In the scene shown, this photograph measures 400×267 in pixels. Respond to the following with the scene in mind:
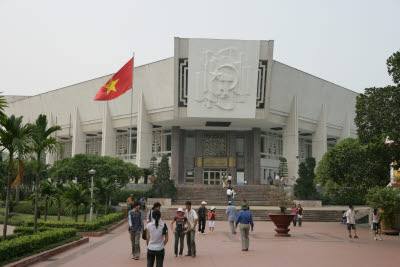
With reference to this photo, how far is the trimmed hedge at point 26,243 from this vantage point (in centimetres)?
963

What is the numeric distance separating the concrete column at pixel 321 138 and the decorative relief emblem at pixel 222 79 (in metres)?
13.2

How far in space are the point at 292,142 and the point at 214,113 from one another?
34.5 feet

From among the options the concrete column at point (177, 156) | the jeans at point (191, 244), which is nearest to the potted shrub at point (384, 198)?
the jeans at point (191, 244)

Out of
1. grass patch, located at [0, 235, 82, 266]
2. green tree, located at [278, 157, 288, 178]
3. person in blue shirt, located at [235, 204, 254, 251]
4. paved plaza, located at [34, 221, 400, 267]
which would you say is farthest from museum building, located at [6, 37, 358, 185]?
person in blue shirt, located at [235, 204, 254, 251]

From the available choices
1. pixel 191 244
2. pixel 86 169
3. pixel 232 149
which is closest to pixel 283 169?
pixel 232 149

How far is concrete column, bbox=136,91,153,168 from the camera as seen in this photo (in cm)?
4541

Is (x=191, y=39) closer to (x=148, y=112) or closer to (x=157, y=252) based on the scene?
(x=148, y=112)

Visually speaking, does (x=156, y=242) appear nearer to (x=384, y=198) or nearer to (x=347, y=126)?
(x=384, y=198)

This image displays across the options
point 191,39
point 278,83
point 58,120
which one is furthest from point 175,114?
point 58,120

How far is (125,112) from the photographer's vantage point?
48.0 metres

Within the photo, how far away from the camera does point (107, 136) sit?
48938 mm

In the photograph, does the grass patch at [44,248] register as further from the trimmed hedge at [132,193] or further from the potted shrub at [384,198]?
the trimmed hedge at [132,193]

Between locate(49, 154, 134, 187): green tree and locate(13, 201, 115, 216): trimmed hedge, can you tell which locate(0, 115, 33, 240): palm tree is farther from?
locate(49, 154, 134, 187): green tree

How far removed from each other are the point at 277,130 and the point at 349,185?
1100 inches
